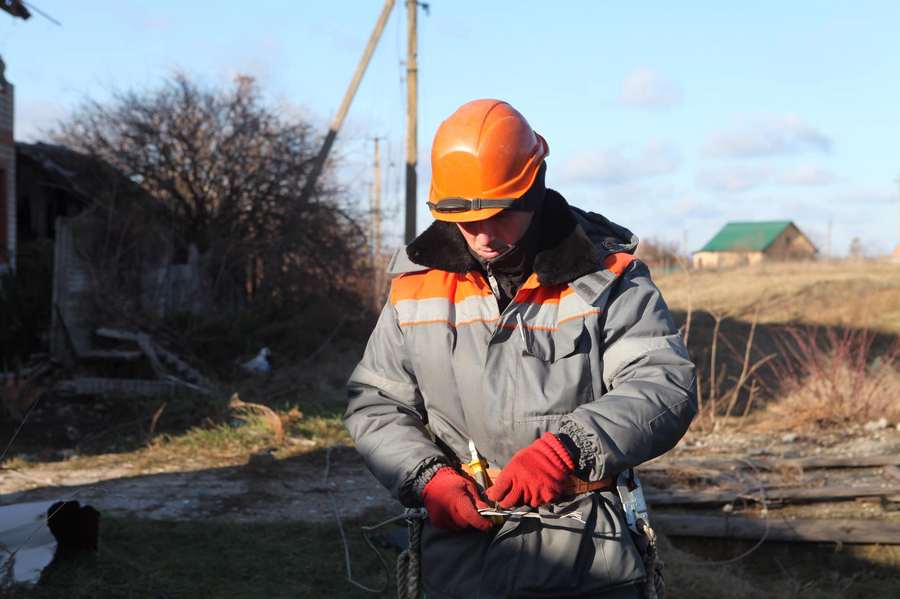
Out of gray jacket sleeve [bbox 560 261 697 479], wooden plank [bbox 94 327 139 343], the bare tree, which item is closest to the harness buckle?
gray jacket sleeve [bbox 560 261 697 479]

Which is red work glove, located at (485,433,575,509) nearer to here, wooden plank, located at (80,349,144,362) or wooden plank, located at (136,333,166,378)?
wooden plank, located at (136,333,166,378)

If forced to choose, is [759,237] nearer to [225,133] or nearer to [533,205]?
[225,133]

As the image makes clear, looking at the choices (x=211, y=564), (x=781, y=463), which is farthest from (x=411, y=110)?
(x=211, y=564)

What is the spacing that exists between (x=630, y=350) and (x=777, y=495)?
499 centimetres

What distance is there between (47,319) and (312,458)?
545 centimetres

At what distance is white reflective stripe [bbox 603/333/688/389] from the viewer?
237 cm

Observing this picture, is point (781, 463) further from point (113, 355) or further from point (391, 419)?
point (113, 355)

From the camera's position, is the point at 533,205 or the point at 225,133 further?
the point at 225,133

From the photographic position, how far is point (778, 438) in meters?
9.39

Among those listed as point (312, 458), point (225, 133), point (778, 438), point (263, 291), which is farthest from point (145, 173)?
point (778, 438)

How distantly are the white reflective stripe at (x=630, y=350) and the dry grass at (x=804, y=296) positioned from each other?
14.8 metres

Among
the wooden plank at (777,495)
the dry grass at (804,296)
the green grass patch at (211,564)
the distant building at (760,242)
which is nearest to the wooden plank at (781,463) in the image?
the wooden plank at (777,495)

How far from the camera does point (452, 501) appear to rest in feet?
7.74

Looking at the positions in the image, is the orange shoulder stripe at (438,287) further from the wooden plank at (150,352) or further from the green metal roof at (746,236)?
the green metal roof at (746,236)
